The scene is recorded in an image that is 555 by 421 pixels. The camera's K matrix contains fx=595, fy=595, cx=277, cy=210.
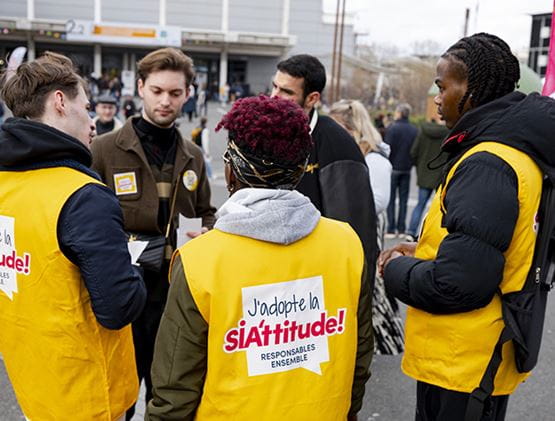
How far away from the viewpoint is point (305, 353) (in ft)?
5.76

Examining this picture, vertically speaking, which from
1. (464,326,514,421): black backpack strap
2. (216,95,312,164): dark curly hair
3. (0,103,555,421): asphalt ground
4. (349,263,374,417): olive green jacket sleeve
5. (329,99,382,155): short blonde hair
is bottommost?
(0,103,555,421): asphalt ground

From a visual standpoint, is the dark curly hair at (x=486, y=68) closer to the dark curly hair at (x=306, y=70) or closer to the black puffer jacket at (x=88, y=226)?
the dark curly hair at (x=306, y=70)

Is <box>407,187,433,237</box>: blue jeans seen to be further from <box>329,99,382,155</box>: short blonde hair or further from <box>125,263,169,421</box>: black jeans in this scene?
<box>125,263,169,421</box>: black jeans

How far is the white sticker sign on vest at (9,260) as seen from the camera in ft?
6.50

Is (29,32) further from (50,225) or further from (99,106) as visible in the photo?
(50,225)

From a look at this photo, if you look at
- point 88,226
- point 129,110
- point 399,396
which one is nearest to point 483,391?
point 88,226

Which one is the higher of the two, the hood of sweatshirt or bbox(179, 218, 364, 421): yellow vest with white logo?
the hood of sweatshirt

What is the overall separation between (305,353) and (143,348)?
4.51 ft

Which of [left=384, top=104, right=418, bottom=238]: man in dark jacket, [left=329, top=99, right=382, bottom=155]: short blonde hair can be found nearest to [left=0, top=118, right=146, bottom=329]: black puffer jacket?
[left=329, top=99, right=382, bottom=155]: short blonde hair

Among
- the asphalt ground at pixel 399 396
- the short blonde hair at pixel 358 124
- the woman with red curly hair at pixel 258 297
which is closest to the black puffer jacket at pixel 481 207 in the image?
the woman with red curly hair at pixel 258 297

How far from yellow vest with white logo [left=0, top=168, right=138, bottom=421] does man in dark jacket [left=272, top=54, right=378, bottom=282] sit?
126 centimetres

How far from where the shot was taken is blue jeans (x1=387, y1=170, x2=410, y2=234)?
903 cm

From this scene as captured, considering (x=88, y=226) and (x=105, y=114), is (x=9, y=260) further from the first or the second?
(x=105, y=114)

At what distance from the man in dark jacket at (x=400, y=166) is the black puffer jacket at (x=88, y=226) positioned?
7.34m
